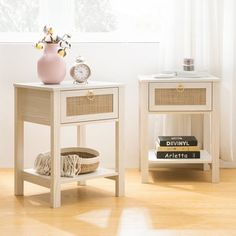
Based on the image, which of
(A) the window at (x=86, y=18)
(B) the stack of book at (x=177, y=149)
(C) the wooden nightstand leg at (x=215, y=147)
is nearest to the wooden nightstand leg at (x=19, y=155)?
(B) the stack of book at (x=177, y=149)

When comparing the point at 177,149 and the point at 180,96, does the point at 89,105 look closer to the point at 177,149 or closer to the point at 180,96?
the point at 180,96

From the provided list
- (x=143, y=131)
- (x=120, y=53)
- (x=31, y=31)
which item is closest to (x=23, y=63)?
(x=31, y=31)

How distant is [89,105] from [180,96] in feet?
2.15

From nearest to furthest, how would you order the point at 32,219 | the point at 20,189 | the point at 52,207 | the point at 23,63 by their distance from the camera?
the point at 32,219 → the point at 52,207 → the point at 20,189 → the point at 23,63

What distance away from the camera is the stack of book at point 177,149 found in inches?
156

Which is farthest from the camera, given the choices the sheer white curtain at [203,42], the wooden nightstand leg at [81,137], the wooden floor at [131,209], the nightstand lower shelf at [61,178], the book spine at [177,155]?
the sheer white curtain at [203,42]

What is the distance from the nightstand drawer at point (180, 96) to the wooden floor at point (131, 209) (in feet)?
1.41

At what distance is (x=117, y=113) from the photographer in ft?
11.6

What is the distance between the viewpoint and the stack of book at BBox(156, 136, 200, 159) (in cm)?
396

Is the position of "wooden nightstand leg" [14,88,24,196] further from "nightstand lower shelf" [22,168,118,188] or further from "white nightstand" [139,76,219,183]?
"white nightstand" [139,76,219,183]

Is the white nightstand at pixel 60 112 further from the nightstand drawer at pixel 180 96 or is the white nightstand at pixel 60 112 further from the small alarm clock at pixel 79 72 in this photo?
the nightstand drawer at pixel 180 96

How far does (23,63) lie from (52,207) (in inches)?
48.2

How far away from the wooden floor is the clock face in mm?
604

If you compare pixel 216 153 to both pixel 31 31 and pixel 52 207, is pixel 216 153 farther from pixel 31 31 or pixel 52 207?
pixel 31 31
